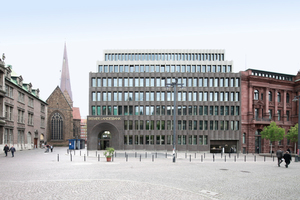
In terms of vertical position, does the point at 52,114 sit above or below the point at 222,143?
above

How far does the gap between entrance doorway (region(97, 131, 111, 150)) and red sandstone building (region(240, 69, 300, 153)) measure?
2917 cm

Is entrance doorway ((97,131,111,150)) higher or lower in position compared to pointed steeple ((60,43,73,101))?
lower

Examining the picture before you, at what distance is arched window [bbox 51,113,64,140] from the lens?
8788cm

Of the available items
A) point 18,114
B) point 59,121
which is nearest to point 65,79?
point 59,121

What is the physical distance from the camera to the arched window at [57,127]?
87875 mm

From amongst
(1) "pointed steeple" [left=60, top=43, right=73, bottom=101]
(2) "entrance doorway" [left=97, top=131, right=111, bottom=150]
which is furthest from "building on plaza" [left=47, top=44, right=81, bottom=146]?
(2) "entrance doorway" [left=97, top=131, right=111, bottom=150]

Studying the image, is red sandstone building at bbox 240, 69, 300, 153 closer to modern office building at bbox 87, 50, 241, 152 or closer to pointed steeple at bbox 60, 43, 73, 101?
modern office building at bbox 87, 50, 241, 152

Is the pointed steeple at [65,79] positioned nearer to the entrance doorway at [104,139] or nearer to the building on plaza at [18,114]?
the building on plaza at [18,114]

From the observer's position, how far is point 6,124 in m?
46.3

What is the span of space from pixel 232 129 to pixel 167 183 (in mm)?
47090

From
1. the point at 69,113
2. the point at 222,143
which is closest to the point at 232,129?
the point at 222,143

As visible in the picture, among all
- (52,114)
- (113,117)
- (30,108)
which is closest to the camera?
(113,117)

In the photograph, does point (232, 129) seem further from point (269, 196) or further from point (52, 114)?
point (52, 114)

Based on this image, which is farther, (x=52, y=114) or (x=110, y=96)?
(x=52, y=114)
